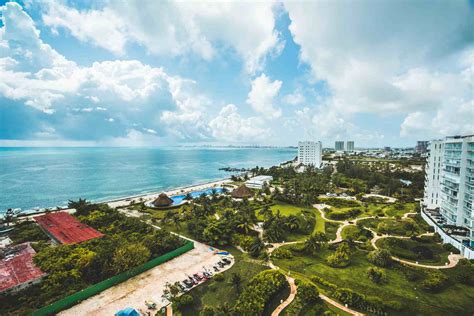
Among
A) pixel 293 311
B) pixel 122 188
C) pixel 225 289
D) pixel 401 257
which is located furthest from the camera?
pixel 122 188

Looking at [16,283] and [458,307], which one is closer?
[458,307]

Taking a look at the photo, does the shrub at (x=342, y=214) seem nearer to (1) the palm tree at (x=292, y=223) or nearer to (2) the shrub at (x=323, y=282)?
(1) the palm tree at (x=292, y=223)

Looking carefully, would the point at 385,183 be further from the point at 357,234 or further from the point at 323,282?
the point at 323,282

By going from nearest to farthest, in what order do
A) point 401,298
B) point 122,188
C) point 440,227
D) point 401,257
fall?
point 401,298
point 401,257
point 440,227
point 122,188

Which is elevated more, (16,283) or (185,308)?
(16,283)

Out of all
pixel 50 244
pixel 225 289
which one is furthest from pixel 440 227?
pixel 50 244

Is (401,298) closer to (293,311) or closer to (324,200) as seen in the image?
(293,311)

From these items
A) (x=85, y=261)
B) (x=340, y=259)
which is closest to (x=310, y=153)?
(x=340, y=259)

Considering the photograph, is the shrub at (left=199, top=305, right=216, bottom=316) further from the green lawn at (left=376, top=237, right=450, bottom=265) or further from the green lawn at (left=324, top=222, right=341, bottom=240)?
the green lawn at (left=376, top=237, right=450, bottom=265)
